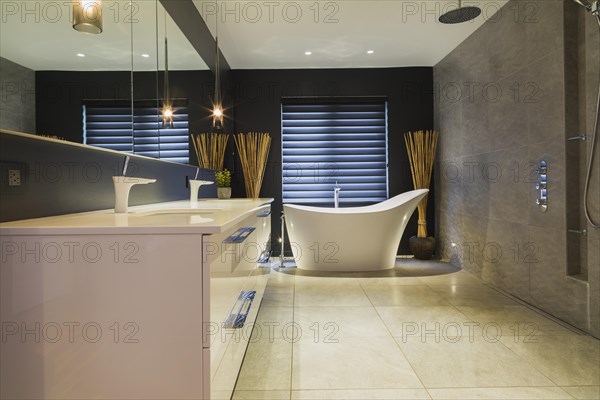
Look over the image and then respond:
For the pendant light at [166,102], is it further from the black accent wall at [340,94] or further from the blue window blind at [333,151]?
the blue window blind at [333,151]

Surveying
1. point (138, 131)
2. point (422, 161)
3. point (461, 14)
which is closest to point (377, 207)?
point (422, 161)

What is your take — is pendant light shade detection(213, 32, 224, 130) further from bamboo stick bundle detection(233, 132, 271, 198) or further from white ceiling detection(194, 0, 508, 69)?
bamboo stick bundle detection(233, 132, 271, 198)

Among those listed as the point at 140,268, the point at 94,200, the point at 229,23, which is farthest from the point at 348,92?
the point at 140,268

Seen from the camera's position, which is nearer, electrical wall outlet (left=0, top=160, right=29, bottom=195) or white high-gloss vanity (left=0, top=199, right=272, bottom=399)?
white high-gloss vanity (left=0, top=199, right=272, bottom=399)

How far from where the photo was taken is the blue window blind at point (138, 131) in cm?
177

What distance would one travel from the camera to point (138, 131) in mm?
2232

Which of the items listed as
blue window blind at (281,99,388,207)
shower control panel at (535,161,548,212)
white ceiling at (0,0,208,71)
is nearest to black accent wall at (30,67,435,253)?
blue window blind at (281,99,388,207)

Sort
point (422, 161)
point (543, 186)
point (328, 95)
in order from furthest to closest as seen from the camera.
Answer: point (328, 95) < point (422, 161) < point (543, 186)

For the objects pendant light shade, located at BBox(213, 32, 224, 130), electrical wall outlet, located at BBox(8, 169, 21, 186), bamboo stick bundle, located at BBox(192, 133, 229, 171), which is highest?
pendant light shade, located at BBox(213, 32, 224, 130)

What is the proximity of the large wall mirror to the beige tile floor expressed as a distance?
1.37 metres

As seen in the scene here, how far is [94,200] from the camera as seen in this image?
1839mm

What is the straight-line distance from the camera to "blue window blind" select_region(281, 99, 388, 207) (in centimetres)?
519

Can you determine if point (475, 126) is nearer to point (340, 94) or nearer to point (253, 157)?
point (340, 94)

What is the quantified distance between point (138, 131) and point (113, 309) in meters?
1.38
